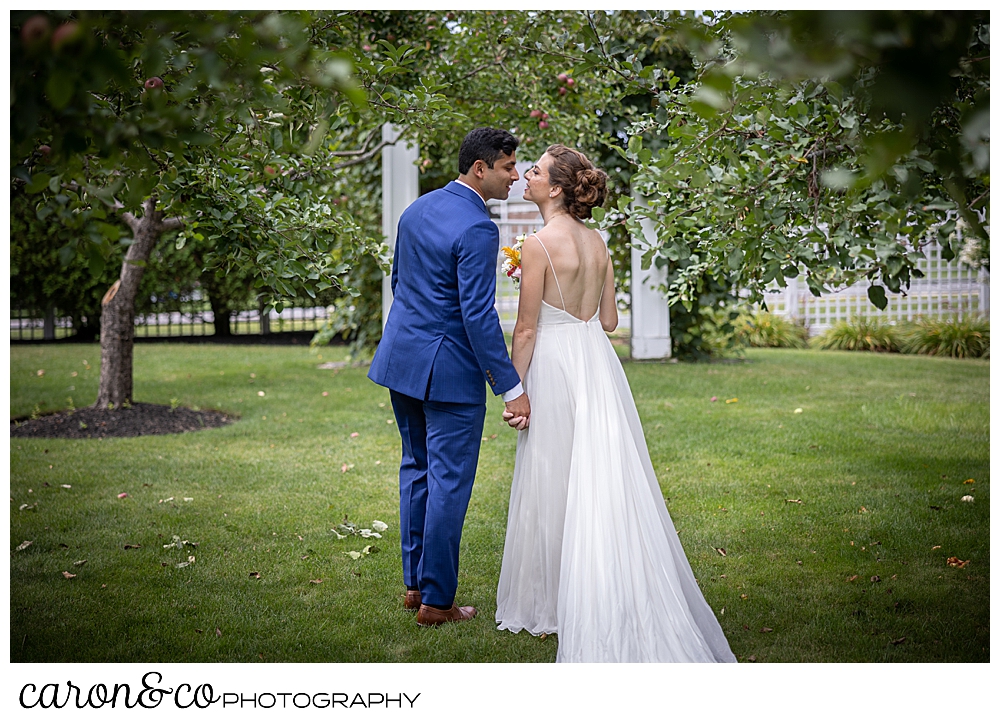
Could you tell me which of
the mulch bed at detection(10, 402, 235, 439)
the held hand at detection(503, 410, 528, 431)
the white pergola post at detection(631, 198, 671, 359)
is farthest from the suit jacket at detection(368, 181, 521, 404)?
the white pergola post at detection(631, 198, 671, 359)

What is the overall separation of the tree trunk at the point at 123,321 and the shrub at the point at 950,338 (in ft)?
30.3

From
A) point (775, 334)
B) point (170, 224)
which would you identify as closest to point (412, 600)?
point (170, 224)

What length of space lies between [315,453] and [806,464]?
322 cm

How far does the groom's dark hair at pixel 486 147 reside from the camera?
3088 mm

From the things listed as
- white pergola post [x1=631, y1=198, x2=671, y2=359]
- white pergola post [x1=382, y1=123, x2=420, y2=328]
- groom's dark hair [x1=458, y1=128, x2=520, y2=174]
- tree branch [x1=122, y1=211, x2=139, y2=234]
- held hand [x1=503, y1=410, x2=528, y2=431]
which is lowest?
held hand [x1=503, y1=410, x2=528, y2=431]

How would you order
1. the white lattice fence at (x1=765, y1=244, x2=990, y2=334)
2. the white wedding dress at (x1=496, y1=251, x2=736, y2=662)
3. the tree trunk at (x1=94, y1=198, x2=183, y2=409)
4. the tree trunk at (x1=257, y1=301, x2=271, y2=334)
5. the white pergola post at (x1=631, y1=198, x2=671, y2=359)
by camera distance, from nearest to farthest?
the white wedding dress at (x1=496, y1=251, x2=736, y2=662)
the tree trunk at (x1=94, y1=198, x2=183, y2=409)
the white pergola post at (x1=631, y1=198, x2=671, y2=359)
the white lattice fence at (x1=765, y1=244, x2=990, y2=334)
the tree trunk at (x1=257, y1=301, x2=271, y2=334)

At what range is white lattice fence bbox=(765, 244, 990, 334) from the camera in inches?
497

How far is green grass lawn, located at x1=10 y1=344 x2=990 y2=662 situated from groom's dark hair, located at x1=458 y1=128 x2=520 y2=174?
1.67m

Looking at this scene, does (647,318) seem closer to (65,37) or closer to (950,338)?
(950,338)

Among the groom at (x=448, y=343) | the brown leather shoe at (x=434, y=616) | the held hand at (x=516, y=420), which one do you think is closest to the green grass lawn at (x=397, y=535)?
the brown leather shoe at (x=434, y=616)

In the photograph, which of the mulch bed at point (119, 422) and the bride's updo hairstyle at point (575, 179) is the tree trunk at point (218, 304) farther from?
the bride's updo hairstyle at point (575, 179)

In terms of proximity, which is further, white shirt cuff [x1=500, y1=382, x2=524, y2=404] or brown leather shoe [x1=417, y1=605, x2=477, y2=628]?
brown leather shoe [x1=417, y1=605, x2=477, y2=628]

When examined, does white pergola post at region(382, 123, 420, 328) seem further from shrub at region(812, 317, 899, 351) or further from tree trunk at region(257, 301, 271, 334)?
tree trunk at region(257, 301, 271, 334)
